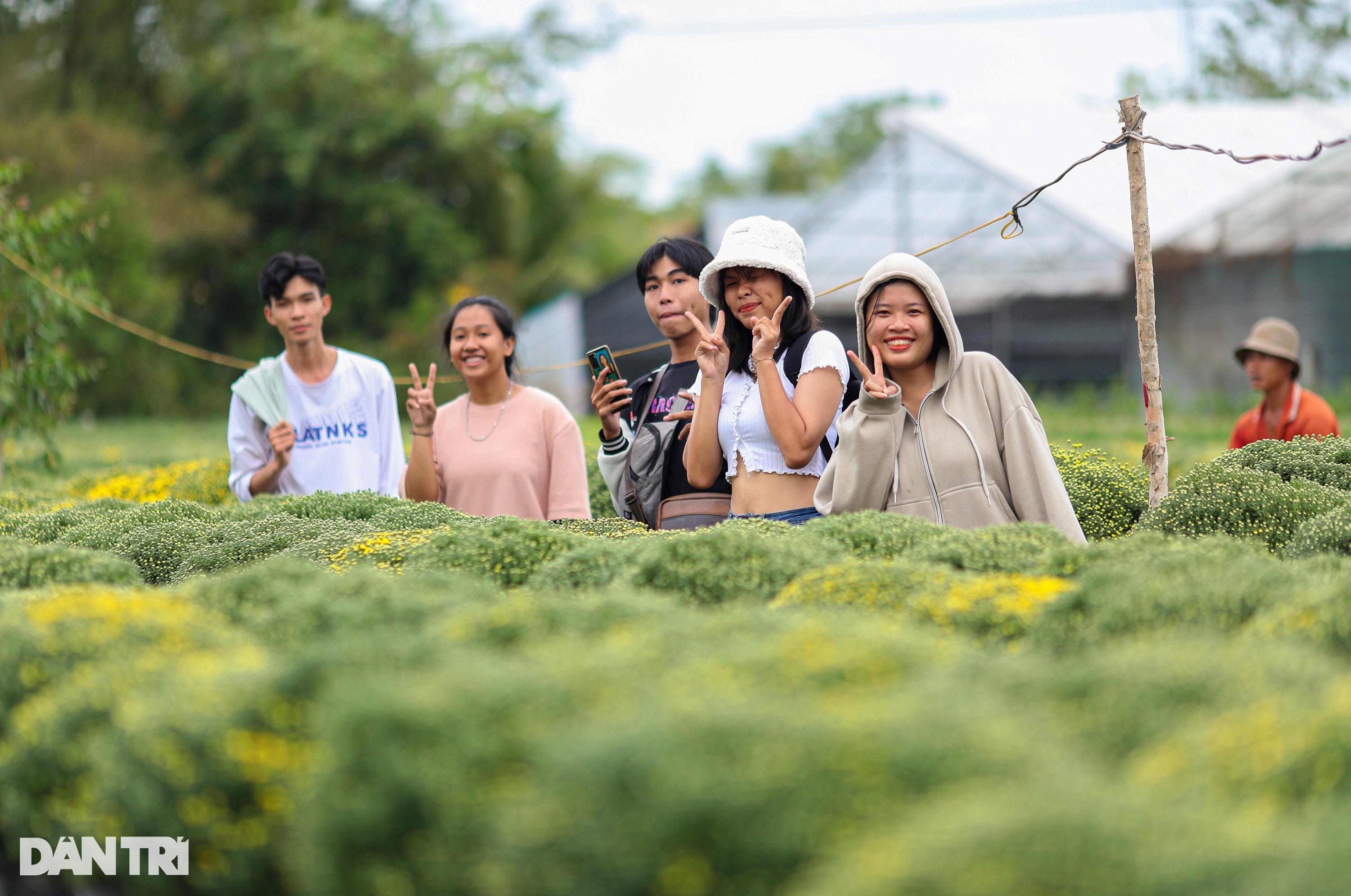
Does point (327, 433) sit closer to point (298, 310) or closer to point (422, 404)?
point (298, 310)

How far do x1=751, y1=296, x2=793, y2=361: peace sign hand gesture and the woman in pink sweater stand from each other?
1.34 metres

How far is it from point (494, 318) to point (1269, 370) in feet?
14.6

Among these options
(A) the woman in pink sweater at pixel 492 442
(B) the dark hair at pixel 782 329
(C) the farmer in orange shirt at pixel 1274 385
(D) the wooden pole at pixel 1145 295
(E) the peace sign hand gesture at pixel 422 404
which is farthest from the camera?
(C) the farmer in orange shirt at pixel 1274 385

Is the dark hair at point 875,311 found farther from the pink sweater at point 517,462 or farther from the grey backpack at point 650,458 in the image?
the pink sweater at point 517,462

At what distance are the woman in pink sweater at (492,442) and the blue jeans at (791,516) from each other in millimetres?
1042

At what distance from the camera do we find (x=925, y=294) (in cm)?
444

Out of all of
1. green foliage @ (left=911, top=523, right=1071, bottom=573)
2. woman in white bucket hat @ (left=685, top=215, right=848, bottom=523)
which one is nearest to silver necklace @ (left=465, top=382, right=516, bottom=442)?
woman in white bucket hat @ (left=685, top=215, right=848, bottom=523)

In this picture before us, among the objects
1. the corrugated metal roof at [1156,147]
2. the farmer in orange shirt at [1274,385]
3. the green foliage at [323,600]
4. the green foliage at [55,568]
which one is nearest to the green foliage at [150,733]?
the green foliage at [323,600]

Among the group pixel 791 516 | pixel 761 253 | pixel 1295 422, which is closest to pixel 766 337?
pixel 761 253

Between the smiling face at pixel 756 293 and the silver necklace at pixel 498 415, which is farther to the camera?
the silver necklace at pixel 498 415

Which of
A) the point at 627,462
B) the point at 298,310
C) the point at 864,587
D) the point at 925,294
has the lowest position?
the point at 864,587

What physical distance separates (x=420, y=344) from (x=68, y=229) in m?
14.3

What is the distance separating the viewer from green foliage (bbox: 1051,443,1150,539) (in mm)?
5754

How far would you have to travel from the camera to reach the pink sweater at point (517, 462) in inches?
215
